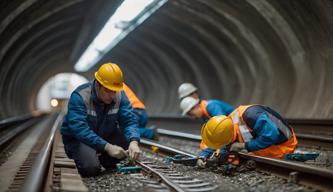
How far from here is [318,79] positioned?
9.52m

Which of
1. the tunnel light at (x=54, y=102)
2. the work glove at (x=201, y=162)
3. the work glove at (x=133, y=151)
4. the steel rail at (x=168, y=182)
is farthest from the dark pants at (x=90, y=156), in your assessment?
the tunnel light at (x=54, y=102)

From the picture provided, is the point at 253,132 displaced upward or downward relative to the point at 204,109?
downward

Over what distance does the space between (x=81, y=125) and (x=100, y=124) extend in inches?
17.6

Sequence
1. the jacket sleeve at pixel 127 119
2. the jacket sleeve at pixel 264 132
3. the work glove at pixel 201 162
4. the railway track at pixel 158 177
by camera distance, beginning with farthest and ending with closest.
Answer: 1. the jacket sleeve at pixel 127 119
2. the work glove at pixel 201 162
3. the jacket sleeve at pixel 264 132
4. the railway track at pixel 158 177

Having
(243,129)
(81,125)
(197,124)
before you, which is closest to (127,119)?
(81,125)

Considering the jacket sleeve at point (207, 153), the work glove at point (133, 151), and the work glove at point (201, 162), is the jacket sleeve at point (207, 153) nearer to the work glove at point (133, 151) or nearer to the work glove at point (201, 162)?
the work glove at point (201, 162)

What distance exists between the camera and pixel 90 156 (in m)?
5.15

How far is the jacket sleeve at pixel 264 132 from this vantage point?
4.79 m

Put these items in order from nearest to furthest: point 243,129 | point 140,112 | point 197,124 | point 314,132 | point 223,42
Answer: point 243,129, point 314,132, point 140,112, point 223,42, point 197,124

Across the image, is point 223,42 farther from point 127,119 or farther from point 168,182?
point 168,182

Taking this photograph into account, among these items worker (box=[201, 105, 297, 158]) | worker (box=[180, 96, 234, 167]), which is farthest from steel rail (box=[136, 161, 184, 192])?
worker (box=[180, 96, 234, 167])

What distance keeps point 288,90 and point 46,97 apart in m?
35.0

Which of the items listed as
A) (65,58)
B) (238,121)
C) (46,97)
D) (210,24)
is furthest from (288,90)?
(46,97)

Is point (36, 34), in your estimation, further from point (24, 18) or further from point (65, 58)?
point (65, 58)
